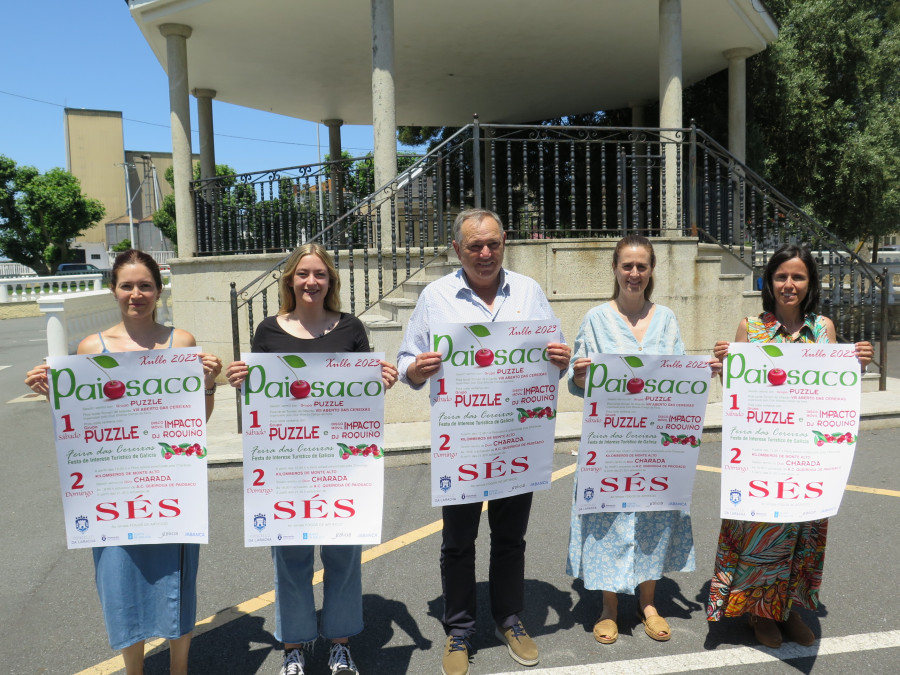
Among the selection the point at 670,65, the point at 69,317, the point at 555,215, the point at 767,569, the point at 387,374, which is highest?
the point at 670,65

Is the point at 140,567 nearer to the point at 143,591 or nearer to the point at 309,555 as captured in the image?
the point at 143,591

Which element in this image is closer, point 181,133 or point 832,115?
point 181,133

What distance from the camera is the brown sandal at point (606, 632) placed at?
10.0 ft

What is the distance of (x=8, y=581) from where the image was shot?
382 centimetres

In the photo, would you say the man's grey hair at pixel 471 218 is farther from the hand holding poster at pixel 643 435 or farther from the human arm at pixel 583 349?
the hand holding poster at pixel 643 435

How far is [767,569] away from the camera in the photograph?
2.97 metres

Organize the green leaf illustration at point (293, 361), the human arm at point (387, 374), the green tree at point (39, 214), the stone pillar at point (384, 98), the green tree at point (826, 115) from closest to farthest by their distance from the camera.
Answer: the green leaf illustration at point (293, 361)
the human arm at point (387, 374)
the stone pillar at point (384, 98)
the green tree at point (826, 115)
the green tree at point (39, 214)

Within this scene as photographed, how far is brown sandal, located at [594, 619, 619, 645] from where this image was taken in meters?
3.05

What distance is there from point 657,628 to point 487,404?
1358 millimetres

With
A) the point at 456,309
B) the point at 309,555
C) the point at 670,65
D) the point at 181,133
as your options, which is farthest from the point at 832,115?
the point at 309,555

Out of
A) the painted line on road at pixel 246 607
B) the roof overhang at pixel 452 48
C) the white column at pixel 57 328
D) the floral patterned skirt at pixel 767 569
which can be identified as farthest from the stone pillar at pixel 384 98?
the floral patterned skirt at pixel 767 569

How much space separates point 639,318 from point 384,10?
6382mm

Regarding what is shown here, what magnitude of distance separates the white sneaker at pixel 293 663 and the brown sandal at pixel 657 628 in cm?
159

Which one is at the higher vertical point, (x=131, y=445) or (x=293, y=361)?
(x=293, y=361)
